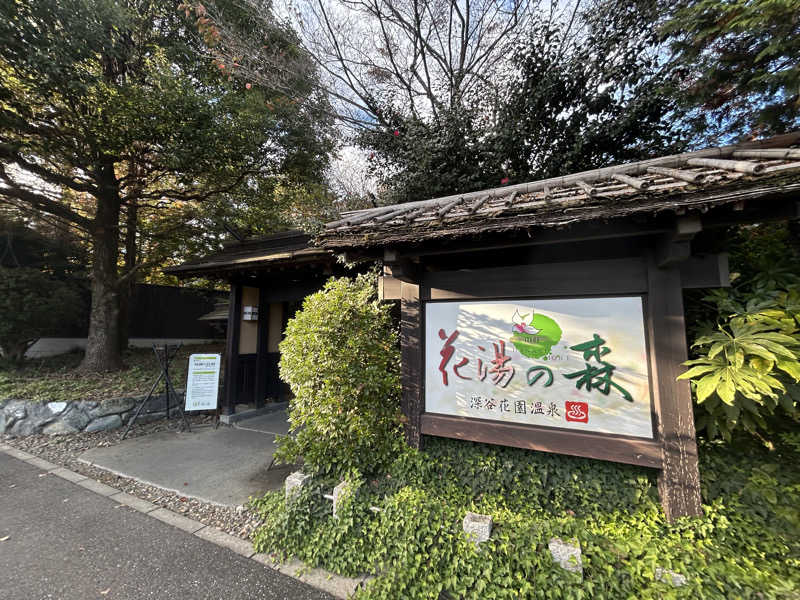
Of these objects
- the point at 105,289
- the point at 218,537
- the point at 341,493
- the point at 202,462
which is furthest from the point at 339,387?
the point at 105,289

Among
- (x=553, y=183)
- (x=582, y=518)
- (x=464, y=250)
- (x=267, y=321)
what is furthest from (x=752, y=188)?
(x=267, y=321)

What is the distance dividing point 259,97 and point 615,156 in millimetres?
7334

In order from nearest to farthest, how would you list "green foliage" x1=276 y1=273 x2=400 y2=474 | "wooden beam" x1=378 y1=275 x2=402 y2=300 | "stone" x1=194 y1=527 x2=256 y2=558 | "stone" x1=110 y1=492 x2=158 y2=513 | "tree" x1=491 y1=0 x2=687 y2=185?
"stone" x1=194 y1=527 x2=256 y2=558
"green foliage" x1=276 y1=273 x2=400 y2=474
"stone" x1=110 y1=492 x2=158 y2=513
"wooden beam" x1=378 y1=275 x2=402 y2=300
"tree" x1=491 y1=0 x2=687 y2=185

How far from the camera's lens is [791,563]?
1.99 metres

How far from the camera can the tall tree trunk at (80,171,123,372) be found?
7492 mm

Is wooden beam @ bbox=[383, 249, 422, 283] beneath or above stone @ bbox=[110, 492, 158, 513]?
above

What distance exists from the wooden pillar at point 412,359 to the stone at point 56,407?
646cm

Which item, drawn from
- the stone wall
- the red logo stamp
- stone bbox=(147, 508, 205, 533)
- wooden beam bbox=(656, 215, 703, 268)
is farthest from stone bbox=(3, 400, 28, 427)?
wooden beam bbox=(656, 215, 703, 268)

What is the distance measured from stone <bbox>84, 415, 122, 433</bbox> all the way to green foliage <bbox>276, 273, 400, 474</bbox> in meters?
4.69

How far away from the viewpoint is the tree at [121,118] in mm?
5391

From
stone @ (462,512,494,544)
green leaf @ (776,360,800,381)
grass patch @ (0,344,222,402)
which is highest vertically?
green leaf @ (776,360,800,381)

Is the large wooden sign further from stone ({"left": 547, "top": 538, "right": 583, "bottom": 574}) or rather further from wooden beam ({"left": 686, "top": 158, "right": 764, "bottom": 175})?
A: wooden beam ({"left": 686, "top": 158, "right": 764, "bottom": 175})

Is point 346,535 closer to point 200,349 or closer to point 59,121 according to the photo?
point 59,121

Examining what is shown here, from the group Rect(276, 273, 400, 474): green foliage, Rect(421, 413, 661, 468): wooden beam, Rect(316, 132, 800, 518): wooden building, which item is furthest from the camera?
Rect(276, 273, 400, 474): green foliage
